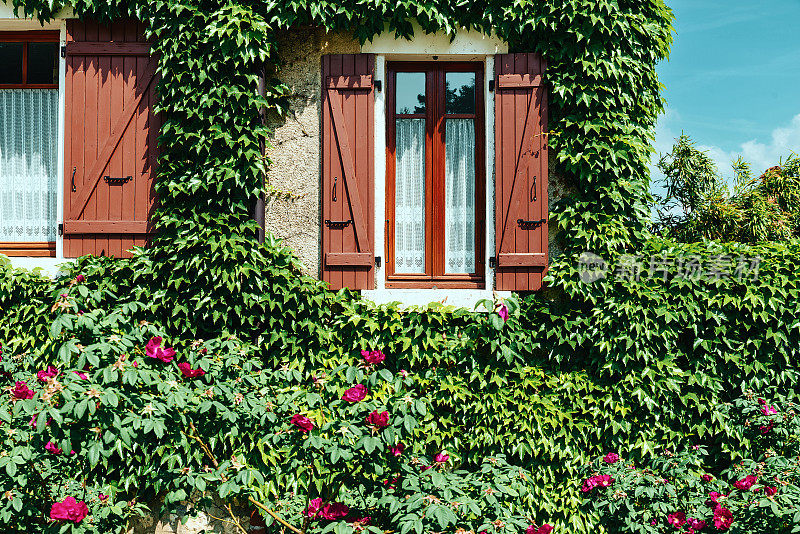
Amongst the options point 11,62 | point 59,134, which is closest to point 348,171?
point 59,134

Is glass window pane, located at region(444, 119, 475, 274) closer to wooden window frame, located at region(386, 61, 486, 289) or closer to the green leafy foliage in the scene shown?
wooden window frame, located at region(386, 61, 486, 289)

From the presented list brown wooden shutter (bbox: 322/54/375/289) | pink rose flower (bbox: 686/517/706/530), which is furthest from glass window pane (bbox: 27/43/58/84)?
pink rose flower (bbox: 686/517/706/530)

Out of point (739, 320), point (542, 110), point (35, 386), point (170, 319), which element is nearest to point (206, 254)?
point (170, 319)

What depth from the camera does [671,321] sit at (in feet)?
15.2

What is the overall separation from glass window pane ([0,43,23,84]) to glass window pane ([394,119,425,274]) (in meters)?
3.42

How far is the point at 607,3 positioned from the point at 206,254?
3811mm

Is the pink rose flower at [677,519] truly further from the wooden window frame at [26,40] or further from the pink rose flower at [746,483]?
the wooden window frame at [26,40]

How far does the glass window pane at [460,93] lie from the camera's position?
17.0 feet

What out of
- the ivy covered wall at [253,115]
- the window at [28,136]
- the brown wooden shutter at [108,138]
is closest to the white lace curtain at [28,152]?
the window at [28,136]

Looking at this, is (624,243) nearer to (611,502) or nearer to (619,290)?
(619,290)

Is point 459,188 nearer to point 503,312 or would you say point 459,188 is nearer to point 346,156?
point 346,156

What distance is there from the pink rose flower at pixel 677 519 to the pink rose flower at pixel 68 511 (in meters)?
3.79

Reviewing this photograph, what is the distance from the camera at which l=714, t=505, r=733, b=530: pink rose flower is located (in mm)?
3850

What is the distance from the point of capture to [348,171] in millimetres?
4840
